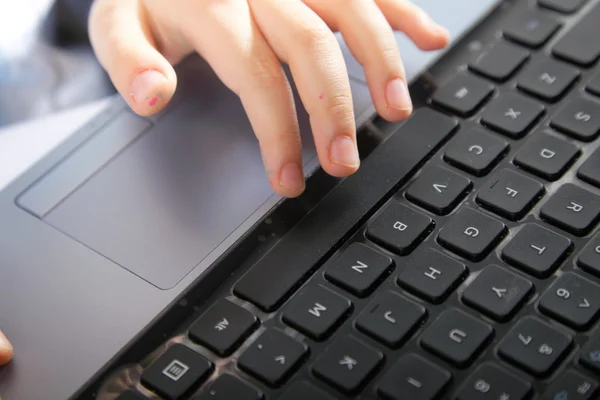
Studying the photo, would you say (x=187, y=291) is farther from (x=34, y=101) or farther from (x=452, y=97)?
(x=34, y=101)

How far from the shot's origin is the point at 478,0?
0.55m

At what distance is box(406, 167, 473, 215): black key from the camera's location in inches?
16.8

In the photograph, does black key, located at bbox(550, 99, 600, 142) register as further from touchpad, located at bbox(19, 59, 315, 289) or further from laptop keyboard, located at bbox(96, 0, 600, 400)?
touchpad, located at bbox(19, 59, 315, 289)

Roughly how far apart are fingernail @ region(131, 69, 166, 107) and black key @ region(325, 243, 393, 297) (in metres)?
0.17

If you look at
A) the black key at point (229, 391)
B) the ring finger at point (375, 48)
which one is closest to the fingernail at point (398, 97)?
the ring finger at point (375, 48)

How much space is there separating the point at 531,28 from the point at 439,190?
0.17 metres

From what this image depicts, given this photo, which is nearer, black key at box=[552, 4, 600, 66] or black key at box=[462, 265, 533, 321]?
black key at box=[462, 265, 533, 321]

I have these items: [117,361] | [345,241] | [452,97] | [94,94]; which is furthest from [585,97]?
[94,94]

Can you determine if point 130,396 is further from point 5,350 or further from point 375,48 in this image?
point 375,48

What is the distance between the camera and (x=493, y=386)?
0.35 m

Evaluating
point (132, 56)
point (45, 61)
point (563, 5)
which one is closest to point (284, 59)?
point (132, 56)

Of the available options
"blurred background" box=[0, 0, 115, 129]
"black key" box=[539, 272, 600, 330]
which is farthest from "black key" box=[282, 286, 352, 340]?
"blurred background" box=[0, 0, 115, 129]

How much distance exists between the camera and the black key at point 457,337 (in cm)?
36

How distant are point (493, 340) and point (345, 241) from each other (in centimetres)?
10
